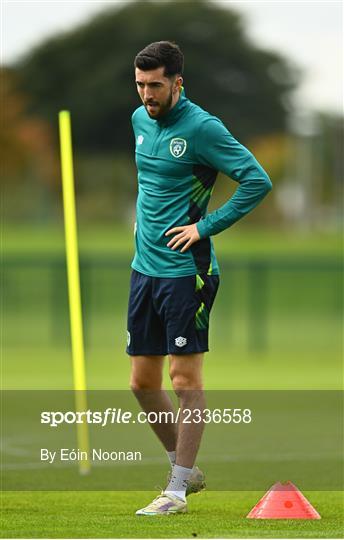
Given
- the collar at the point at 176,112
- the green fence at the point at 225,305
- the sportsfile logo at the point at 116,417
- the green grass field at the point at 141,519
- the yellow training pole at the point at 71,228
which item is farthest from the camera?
the green fence at the point at 225,305

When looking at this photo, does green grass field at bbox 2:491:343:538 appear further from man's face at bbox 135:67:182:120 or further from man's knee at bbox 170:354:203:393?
man's face at bbox 135:67:182:120

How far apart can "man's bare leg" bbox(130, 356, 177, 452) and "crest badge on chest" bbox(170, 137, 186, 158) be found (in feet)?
3.59

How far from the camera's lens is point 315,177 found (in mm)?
91500

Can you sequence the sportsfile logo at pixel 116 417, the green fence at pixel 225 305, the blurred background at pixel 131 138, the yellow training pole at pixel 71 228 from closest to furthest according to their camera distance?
the yellow training pole at pixel 71 228 < the sportsfile logo at pixel 116 417 < the green fence at pixel 225 305 < the blurred background at pixel 131 138

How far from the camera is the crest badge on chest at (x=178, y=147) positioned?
7488 millimetres

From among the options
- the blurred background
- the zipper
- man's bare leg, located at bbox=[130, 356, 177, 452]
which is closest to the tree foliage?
the blurred background

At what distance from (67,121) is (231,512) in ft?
9.08

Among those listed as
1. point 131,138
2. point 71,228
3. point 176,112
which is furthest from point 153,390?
point 131,138

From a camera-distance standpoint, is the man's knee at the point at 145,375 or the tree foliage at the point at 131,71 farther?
the tree foliage at the point at 131,71

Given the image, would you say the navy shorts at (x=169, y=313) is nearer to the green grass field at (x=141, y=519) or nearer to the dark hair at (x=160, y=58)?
the green grass field at (x=141, y=519)

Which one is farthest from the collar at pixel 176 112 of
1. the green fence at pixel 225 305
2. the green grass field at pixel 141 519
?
the green fence at pixel 225 305

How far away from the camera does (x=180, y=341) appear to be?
7508 millimetres

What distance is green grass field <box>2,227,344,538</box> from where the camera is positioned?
722 centimetres

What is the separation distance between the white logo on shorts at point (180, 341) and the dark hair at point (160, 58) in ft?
4.41
